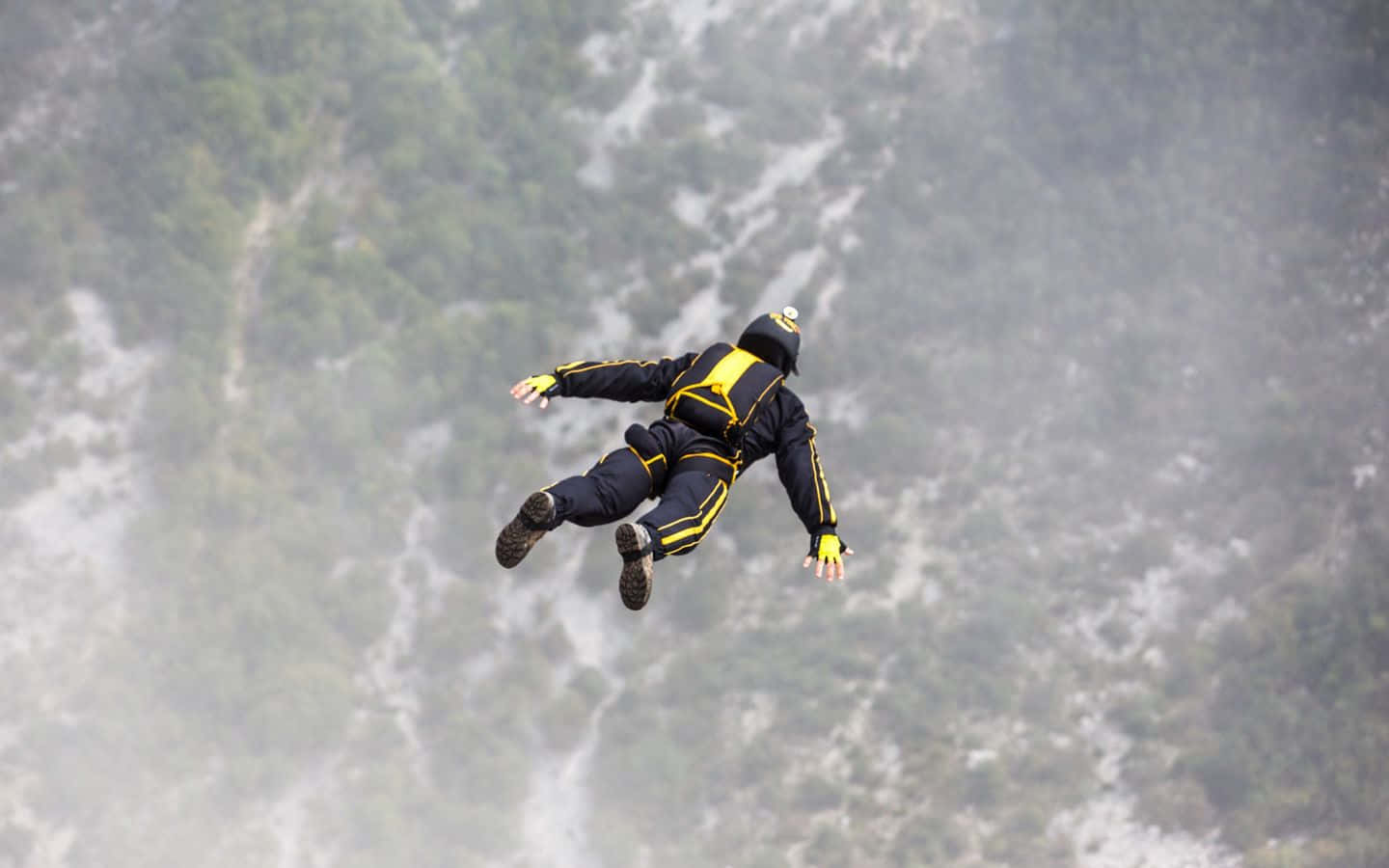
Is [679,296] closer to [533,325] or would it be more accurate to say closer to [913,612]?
[533,325]

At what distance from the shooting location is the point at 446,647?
64.4m

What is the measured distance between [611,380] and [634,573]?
2.31 metres

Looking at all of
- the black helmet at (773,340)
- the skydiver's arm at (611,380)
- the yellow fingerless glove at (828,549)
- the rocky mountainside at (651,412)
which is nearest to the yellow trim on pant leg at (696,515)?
the yellow fingerless glove at (828,549)

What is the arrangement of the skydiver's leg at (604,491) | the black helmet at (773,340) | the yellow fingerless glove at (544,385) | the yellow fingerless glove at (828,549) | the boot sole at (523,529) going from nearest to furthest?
the boot sole at (523,529), the skydiver's leg at (604,491), the yellow fingerless glove at (544,385), the yellow fingerless glove at (828,549), the black helmet at (773,340)

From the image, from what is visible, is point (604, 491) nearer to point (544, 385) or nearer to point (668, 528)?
point (668, 528)

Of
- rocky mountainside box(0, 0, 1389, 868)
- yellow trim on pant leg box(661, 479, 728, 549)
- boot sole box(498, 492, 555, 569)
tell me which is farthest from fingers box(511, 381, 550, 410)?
rocky mountainside box(0, 0, 1389, 868)

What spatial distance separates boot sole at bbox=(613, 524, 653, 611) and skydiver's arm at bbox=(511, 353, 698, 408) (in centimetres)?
143

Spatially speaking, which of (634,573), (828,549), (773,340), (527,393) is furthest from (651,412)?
(634,573)

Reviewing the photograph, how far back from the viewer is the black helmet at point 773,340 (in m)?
16.9

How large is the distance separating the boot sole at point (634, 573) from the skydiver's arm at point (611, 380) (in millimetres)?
1430

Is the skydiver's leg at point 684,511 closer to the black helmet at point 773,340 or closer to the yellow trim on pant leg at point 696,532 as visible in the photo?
the yellow trim on pant leg at point 696,532

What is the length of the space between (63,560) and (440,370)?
15.9 m

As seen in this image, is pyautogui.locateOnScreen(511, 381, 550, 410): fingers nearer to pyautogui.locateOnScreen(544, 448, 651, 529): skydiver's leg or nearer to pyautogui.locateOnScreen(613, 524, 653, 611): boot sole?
pyautogui.locateOnScreen(544, 448, 651, 529): skydiver's leg

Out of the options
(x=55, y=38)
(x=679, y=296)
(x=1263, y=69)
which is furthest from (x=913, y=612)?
(x=55, y=38)
